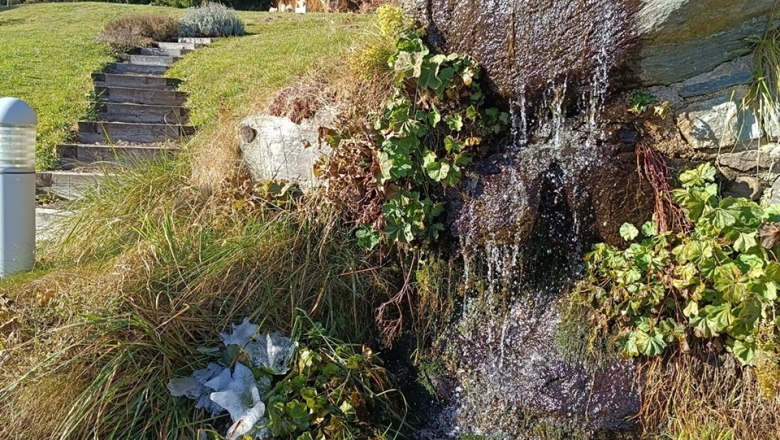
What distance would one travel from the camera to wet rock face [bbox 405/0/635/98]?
10.7 feet

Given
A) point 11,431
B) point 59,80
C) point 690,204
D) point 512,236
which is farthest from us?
point 59,80

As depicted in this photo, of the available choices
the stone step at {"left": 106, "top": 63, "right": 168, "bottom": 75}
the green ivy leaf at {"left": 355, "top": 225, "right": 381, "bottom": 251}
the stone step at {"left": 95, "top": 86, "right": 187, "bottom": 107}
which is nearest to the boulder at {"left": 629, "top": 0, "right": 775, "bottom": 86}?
the green ivy leaf at {"left": 355, "top": 225, "right": 381, "bottom": 251}

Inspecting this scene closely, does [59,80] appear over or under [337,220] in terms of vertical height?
over

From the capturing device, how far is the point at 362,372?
120 inches

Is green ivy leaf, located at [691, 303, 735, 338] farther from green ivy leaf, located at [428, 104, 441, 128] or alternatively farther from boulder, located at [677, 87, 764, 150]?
green ivy leaf, located at [428, 104, 441, 128]

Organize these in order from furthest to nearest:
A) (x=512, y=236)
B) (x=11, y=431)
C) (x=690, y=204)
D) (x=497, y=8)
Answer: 1. (x=497, y=8)
2. (x=512, y=236)
3. (x=690, y=204)
4. (x=11, y=431)

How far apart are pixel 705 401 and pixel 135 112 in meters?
6.45

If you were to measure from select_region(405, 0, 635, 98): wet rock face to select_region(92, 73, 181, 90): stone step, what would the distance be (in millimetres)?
5402

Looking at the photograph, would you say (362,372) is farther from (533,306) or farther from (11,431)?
(11,431)

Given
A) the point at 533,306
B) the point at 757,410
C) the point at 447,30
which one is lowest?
the point at 757,410

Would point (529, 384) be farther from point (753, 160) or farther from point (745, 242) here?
point (753, 160)

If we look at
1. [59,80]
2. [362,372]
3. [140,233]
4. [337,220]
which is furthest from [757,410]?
[59,80]

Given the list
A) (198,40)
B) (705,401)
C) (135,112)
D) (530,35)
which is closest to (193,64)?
(135,112)

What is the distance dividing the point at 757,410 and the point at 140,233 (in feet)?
10.4
